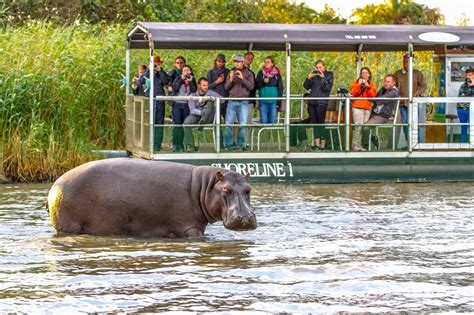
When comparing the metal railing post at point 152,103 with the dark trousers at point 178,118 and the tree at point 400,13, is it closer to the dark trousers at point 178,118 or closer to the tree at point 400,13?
the dark trousers at point 178,118

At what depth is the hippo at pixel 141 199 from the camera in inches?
464

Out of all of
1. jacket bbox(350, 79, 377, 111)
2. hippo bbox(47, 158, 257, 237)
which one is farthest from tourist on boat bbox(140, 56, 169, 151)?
hippo bbox(47, 158, 257, 237)

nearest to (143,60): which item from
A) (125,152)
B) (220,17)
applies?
(125,152)

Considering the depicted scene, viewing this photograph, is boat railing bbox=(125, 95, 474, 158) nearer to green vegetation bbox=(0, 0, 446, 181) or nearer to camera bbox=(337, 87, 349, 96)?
camera bbox=(337, 87, 349, 96)

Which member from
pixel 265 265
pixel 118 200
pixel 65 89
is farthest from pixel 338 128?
pixel 265 265

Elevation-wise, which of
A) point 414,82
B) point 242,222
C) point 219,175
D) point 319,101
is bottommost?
point 242,222

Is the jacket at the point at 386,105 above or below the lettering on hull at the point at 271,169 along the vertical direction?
above

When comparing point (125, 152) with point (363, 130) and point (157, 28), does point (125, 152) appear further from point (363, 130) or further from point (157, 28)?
point (363, 130)

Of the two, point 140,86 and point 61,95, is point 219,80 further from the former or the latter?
point 61,95

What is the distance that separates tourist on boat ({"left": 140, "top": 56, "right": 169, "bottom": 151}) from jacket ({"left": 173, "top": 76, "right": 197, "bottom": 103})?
31 cm

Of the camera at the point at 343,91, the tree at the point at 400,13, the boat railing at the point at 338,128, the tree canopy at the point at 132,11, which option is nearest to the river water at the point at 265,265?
the boat railing at the point at 338,128

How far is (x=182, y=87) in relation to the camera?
1916 cm

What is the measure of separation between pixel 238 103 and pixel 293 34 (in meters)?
1.46

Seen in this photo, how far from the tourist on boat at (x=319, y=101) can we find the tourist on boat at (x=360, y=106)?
46 centimetres
